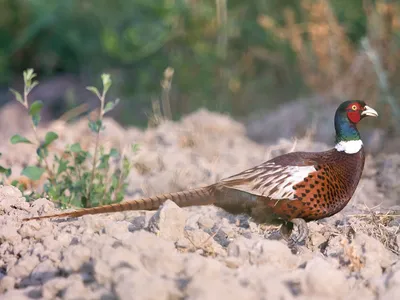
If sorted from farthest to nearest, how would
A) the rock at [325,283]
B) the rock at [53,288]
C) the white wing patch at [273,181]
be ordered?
the white wing patch at [273,181]
the rock at [53,288]
the rock at [325,283]

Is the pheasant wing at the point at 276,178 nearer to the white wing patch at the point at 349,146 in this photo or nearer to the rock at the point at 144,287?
the white wing patch at the point at 349,146

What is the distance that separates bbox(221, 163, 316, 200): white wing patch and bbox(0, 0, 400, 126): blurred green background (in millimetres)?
3775

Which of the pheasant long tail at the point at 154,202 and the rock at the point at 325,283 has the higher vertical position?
the pheasant long tail at the point at 154,202

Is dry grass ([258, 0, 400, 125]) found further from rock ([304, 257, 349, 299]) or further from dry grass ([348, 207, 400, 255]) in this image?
rock ([304, 257, 349, 299])

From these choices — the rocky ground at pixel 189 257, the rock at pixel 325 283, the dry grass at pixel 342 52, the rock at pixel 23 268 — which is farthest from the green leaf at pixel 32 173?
the dry grass at pixel 342 52

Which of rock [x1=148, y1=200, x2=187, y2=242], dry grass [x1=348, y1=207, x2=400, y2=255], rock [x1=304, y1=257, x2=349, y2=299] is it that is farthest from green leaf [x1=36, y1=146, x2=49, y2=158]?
rock [x1=304, y1=257, x2=349, y2=299]

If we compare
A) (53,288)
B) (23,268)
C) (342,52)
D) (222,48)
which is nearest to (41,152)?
(23,268)

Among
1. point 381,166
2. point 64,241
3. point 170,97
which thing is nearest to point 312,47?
point 170,97

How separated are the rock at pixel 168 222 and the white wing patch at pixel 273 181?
0.57 meters

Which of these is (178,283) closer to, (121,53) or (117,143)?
(117,143)

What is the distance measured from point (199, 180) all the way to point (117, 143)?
4.93ft

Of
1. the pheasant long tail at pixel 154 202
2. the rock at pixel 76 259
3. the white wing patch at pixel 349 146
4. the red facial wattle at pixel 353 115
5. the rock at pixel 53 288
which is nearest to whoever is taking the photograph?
the rock at pixel 53 288

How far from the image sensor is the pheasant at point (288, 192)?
454 centimetres

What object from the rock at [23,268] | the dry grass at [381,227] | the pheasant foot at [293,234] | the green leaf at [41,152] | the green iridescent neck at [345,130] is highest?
the green leaf at [41,152]
